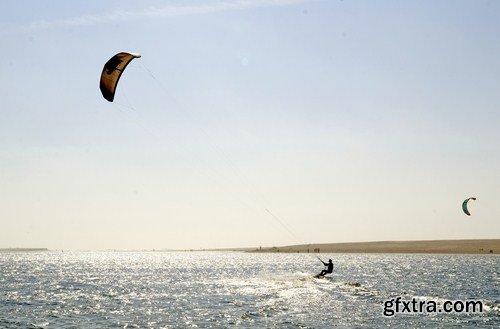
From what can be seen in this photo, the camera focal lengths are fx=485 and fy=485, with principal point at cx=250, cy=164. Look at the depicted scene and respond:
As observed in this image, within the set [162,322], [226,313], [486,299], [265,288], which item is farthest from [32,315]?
[486,299]

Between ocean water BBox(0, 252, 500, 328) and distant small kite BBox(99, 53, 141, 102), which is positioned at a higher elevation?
distant small kite BBox(99, 53, 141, 102)

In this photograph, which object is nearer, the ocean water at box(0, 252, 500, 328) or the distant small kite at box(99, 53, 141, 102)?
the distant small kite at box(99, 53, 141, 102)

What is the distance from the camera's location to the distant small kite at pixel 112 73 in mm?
24461

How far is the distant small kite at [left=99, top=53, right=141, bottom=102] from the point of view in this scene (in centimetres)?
2446

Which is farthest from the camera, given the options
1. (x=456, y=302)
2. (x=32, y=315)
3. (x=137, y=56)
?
(x=456, y=302)

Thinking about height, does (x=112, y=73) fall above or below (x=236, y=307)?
above

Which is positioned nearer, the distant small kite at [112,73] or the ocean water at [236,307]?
the distant small kite at [112,73]

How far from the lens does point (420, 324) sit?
25.4m

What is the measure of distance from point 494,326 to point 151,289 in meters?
30.1

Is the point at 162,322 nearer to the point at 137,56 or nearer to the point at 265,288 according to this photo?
the point at 137,56

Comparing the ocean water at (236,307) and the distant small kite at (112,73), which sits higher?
the distant small kite at (112,73)

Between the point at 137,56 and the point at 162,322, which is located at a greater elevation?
the point at 137,56

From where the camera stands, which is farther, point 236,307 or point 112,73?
point 236,307

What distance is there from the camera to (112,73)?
24.9 metres
